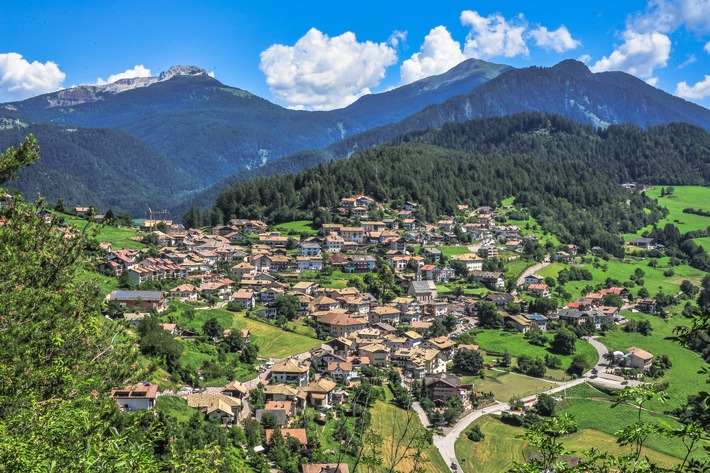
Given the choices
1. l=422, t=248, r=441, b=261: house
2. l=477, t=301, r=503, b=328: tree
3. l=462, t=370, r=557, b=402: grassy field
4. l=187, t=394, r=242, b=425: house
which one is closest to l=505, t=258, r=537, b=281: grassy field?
l=422, t=248, r=441, b=261: house

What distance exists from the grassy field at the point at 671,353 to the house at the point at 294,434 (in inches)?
1028

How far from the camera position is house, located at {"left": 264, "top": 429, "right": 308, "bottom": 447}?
27.3m

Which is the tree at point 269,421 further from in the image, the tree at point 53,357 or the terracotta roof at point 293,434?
the tree at point 53,357

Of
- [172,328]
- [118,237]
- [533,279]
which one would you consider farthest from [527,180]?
[172,328]

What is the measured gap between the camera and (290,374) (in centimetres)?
3628

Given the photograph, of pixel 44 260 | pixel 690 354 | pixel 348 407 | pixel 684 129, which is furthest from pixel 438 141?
pixel 44 260

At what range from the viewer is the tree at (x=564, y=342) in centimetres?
4866

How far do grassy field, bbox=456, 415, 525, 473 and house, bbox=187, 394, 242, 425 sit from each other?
1284 cm

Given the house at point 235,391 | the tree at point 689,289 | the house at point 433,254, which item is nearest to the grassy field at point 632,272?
the tree at point 689,289

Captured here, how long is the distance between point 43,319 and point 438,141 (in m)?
167

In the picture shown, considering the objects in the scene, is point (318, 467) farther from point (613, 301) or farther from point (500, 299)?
point (613, 301)

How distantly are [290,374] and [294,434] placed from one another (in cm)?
845

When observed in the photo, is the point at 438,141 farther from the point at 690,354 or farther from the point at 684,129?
the point at 690,354

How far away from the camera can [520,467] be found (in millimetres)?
5844
